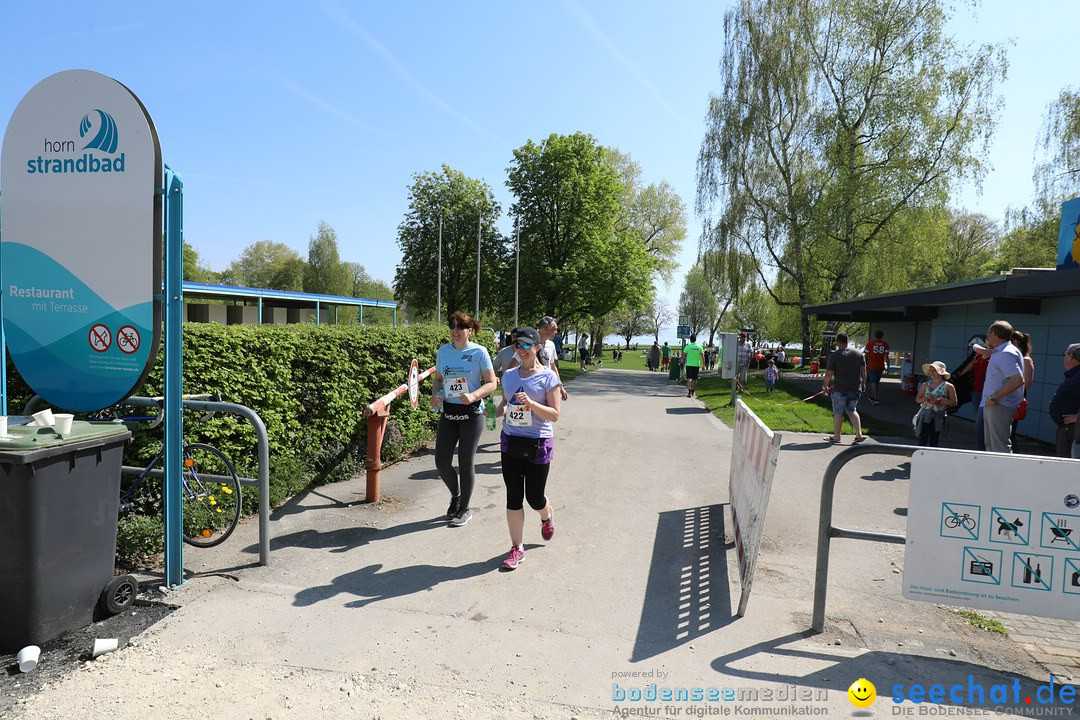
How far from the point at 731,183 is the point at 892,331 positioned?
393 inches

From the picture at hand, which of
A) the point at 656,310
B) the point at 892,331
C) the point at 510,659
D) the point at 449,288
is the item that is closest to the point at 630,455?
the point at 510,659

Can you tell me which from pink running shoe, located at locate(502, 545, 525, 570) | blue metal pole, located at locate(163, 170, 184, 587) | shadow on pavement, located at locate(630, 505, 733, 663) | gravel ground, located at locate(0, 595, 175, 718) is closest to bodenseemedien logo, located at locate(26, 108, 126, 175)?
blue metal pole, located at locate(163, 170, 184, 587)

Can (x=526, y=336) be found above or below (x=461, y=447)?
above

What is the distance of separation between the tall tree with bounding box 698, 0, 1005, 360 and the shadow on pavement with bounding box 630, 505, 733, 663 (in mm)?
24134

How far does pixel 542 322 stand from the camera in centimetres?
771

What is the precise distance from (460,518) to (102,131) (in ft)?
12.9

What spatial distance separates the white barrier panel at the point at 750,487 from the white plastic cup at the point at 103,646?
3612 millimetres

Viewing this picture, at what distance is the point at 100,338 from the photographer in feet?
13.6

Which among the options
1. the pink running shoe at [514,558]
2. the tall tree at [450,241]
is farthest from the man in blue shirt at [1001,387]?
the tall tree at [450,241]

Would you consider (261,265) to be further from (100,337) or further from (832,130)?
(100,337)

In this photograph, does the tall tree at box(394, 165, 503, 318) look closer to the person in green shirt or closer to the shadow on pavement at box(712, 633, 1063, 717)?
the person in green shirt

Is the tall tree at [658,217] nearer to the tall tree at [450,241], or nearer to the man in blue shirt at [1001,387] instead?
the tall tree at [450,241]

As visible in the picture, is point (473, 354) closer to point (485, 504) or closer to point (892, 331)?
point (485, 504)

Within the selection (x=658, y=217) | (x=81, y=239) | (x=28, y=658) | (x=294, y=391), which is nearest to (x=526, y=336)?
(x=294, y=391)
